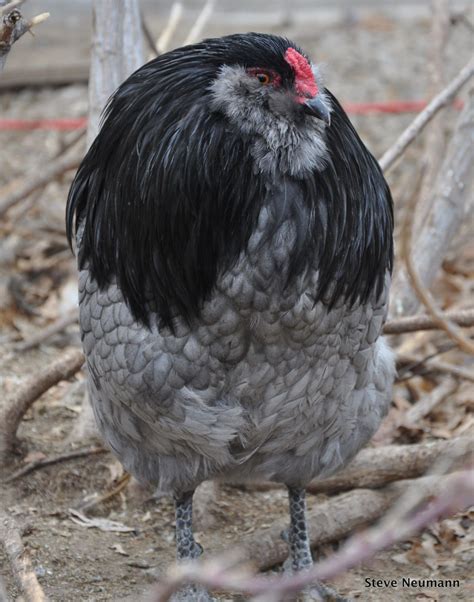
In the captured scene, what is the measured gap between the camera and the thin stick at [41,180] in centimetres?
607

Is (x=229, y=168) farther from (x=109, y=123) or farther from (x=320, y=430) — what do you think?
(x=320, y=430)

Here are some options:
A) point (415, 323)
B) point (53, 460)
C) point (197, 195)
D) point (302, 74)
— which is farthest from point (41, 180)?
point (302, 74)

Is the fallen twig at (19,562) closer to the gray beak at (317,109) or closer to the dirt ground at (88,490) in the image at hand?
the dirt ground at (88,490)

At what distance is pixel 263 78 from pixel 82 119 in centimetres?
583

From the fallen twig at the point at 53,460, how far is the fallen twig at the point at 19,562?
3.62ft

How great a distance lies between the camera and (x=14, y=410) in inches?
181

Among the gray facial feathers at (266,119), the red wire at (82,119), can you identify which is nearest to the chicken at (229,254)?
the gray facial feathers at (266,119)

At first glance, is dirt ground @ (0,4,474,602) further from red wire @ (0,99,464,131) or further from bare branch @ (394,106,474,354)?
bare branch @ (394,106,474,354)

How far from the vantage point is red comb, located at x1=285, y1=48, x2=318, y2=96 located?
3105mm

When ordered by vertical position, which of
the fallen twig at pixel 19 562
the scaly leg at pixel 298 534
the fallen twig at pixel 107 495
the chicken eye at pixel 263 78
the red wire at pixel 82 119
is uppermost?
the chicken eye at pixel 263 78

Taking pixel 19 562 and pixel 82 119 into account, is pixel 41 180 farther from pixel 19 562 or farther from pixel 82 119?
pixel 19 562

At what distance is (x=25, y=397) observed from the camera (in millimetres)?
4594

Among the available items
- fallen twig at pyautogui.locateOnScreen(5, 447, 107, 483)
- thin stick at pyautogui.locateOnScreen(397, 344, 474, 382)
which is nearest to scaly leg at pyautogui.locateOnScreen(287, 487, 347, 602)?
fallen twig at pyautogui.locateOnScreen(5, 447, 107, 483)

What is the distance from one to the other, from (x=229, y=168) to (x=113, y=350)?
723mm
